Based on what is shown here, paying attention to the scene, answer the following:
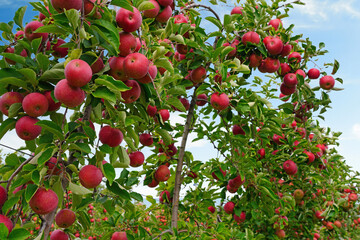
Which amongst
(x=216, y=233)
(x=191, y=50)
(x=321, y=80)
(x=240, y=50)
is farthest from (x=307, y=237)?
(x=191, y=50)

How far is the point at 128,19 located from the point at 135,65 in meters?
0.24

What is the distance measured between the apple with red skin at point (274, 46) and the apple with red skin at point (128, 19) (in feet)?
5.20

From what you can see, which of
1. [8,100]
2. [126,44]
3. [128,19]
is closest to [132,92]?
[126,44]

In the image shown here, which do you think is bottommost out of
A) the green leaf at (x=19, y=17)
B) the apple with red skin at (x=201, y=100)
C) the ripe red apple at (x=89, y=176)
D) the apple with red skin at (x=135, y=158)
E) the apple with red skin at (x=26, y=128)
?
the ripe red apple at (x=89, y=176)

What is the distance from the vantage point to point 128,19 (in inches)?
55.9

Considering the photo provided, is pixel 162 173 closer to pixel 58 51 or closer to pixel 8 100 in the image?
pixel 58 51

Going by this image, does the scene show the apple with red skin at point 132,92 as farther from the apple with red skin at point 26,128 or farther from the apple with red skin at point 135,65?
the apple with red skin at point 26,128

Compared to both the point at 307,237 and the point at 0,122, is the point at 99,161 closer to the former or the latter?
the point at 0,122

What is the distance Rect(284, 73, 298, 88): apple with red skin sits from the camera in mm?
2943

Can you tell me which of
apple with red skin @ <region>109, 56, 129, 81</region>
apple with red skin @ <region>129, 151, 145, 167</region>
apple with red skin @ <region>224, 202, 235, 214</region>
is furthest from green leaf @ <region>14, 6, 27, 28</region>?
apple with red skin @ <region>224, 202, 235, 214</region>

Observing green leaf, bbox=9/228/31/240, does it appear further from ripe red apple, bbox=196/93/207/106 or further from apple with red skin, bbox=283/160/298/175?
apple with red skin, bbox=283/160/298/175

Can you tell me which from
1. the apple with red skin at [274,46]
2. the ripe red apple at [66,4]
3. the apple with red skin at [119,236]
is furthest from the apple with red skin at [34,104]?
the apple with red skin at [274,46]

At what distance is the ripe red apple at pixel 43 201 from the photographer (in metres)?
1.31

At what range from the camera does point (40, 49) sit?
170cm
